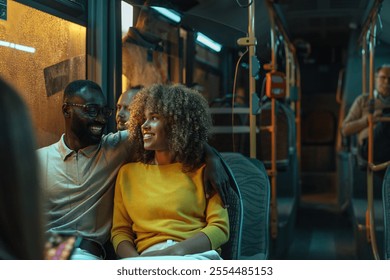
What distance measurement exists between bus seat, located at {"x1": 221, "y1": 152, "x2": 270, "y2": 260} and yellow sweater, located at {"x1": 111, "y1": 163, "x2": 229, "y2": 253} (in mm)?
367

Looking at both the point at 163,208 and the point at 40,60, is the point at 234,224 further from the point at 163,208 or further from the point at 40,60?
the point at 40,60

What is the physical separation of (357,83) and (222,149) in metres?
1.34

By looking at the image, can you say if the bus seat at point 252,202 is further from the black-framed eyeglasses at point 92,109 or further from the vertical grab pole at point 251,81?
the black-framed eyeglasses at point 92,109

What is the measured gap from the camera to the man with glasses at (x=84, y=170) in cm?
182

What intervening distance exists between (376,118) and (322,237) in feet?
3.15

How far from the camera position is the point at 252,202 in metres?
2.16

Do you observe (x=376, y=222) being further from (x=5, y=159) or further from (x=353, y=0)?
(x=5, y=159)

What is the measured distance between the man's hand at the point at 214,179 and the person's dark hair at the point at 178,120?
37 millimetres

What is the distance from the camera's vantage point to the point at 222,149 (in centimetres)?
212

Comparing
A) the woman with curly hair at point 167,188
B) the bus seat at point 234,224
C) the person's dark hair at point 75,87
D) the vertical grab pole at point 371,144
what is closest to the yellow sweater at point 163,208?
the woman with curly hair at point 167,188

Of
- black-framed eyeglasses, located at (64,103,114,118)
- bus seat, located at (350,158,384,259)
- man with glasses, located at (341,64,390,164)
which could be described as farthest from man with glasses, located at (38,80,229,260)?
bus seat, located at (350,158,384,259)

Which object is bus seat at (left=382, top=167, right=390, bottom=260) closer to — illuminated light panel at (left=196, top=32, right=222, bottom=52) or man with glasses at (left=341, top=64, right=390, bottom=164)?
man with glasses at (left=341, top=64, right=390, bottom=164)

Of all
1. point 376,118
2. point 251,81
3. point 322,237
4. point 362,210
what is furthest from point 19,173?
point 322,237

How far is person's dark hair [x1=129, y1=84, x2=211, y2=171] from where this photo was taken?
5.82 ft
